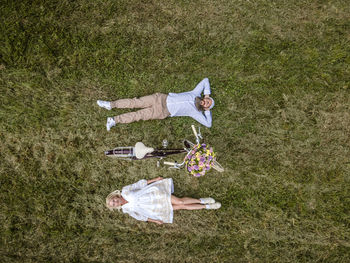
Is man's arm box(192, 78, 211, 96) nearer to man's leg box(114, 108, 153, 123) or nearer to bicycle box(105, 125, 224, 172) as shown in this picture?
bicycle box(105, 125, 224, 172)

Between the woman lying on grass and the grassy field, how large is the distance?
1.45 ft

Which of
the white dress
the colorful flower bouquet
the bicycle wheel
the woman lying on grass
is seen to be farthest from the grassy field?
the colorful flower bouquet

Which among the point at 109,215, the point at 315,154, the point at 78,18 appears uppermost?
the point at 78,18

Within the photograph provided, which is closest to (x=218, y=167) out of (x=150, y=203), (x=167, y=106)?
(x=150, y=203)

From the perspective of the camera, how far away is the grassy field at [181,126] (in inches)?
180

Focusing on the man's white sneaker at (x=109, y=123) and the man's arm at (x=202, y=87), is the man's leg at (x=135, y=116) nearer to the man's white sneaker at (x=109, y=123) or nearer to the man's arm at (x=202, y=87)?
the man's white sneaker at (x=109, y=123)

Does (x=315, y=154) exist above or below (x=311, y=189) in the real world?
above

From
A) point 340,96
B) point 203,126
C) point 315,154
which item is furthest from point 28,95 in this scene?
point 340,96

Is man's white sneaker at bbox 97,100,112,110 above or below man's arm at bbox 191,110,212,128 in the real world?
above

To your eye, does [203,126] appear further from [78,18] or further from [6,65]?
[6,65]

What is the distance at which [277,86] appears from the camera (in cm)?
477

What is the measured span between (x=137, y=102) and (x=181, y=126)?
1.23 m

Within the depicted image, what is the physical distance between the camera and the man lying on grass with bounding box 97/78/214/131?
4.34 meters

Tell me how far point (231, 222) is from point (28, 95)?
583 cm
